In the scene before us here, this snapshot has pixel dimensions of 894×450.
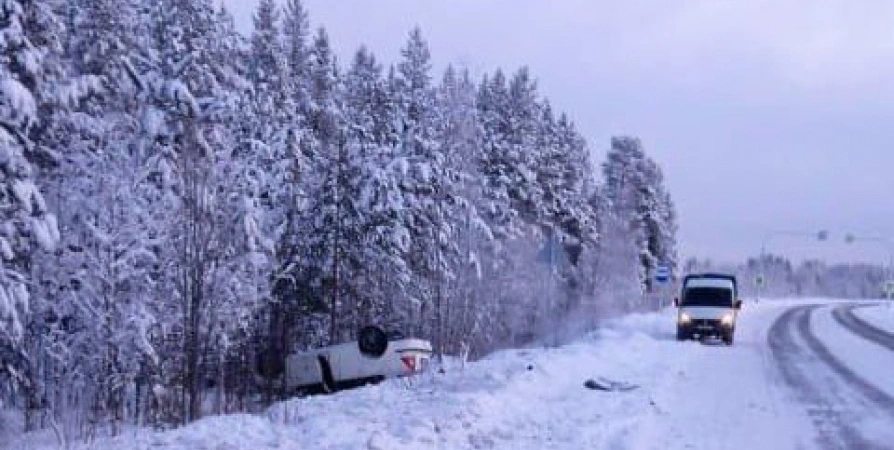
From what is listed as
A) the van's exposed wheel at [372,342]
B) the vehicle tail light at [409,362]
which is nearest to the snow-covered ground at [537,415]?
the vehicle tail light at [409,362]

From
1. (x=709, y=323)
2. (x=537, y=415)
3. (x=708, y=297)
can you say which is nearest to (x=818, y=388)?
(x=537, y=415)

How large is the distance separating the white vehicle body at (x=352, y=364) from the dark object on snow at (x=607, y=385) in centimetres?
409

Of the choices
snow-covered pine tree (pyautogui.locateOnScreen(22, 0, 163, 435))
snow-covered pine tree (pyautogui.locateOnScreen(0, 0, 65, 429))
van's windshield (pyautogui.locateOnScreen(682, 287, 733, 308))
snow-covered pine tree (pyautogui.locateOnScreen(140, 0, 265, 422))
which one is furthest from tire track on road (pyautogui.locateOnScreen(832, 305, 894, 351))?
snow-covered pine tree (pyautogui.locateOnScreen(0, 0, 65, 429))

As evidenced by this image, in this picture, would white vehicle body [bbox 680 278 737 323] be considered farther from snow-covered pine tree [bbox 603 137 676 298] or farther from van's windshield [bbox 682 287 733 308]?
snow-covered pine tree [bbox 603 137 676 298]

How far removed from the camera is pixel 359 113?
45.0m

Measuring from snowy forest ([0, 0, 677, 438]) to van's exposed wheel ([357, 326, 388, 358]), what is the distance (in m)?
2.79

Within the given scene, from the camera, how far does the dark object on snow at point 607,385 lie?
18.2 metres

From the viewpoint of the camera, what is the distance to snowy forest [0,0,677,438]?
63.5ft

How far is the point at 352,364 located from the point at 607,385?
6.13m

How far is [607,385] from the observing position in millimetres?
18344

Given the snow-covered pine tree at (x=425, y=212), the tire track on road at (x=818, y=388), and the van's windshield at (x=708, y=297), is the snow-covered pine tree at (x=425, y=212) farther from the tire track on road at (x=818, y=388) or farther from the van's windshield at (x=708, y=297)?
the tire track on road at (x=818, y=388)

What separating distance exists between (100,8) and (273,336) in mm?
10737

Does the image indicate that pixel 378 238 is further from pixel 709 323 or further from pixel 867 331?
pixel 867 331

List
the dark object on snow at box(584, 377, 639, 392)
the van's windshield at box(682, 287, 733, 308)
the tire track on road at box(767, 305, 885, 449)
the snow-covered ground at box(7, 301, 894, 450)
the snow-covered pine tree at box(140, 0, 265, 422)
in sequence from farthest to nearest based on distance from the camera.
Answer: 1. the van's windshield at box(682, 287, 733, 308)
2. the snow-covered pine tree at box(140, 0, 265, 422)
3. the dark object on snow at box(584, 377, 639, 392)
4. the tire track on road at box(767, 305, 885, 449)
5. the snow-covered ground at box(7, 301, 894, 450)
